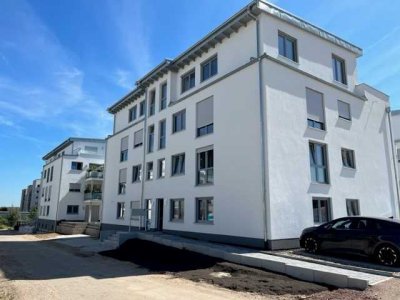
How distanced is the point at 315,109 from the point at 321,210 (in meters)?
5.21

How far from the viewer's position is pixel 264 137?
14438 mm

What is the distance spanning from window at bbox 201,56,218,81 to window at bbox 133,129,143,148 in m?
8.47

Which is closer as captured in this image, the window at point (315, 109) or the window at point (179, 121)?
the window at point (315, 109)

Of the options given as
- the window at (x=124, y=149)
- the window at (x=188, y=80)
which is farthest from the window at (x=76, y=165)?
the window at (x=188, y=80)

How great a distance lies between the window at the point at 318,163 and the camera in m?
16.3

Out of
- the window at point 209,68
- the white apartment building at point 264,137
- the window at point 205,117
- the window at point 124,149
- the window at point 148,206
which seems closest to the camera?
the white apartment building at point 264,137

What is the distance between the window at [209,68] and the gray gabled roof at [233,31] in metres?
0.72

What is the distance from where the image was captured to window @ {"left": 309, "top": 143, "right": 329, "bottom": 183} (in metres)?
16.3

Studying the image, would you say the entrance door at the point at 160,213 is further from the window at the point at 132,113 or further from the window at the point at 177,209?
the window at the point at 132,113

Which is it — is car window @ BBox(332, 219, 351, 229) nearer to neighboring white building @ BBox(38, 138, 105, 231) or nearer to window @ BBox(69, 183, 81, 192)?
neighboring white building @ BBox(38, 138, 105, 231)

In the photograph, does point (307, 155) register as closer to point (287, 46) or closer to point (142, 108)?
point (287, 46)

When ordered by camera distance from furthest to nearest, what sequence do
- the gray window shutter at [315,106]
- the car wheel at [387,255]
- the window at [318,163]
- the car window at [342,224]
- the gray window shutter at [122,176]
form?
the gray window shutter at [122,176]
the gray window shutter at [315,106]
the window at [318,163]
the car window at [342,224]
the car wheel at [387,255]

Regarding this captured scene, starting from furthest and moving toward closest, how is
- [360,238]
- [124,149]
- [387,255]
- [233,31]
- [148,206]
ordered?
1. [124,149]
2. [148,206]
3. [233,31]
4. [360,238]
5. [387,255]

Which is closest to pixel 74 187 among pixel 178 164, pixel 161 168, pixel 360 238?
pixel 161 168
